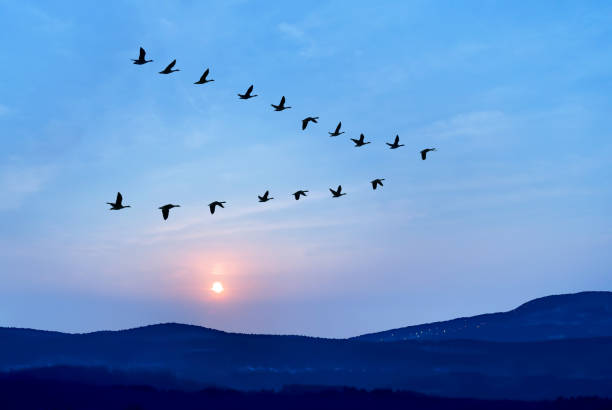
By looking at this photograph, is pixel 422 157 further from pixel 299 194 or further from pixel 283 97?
pixel 283 97

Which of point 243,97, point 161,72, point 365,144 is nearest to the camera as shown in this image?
point 161,72

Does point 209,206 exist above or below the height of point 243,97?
below

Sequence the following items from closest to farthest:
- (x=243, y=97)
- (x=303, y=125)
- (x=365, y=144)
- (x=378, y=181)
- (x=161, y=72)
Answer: (x=161, y=72)
(x=243, y=97)
(x=303, y=125)
(x=365, y=144)
(x=378, y=181)

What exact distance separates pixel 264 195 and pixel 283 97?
1670cm

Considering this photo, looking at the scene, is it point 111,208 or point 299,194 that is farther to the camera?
point 299,194

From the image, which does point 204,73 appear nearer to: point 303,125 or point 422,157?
point 303,125

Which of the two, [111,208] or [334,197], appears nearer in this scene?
[111,208]

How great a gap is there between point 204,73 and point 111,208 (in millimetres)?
16772

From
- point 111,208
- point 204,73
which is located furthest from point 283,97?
point 111,208

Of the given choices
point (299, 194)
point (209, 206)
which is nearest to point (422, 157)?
point (299, 194)

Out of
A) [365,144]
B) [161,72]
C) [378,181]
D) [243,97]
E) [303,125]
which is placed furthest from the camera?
[378,181]

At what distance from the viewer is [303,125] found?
89.1m

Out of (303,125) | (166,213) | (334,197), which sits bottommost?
(166,213)

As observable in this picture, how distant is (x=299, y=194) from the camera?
324ft
